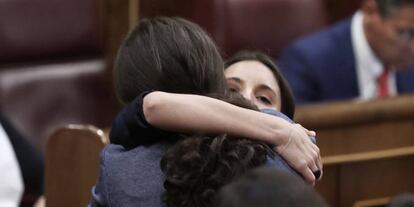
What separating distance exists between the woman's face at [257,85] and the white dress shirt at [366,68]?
3.65 feet

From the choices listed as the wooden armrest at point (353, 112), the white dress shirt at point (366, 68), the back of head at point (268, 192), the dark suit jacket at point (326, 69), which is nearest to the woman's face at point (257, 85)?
the wooden armrest at point (353, 112)

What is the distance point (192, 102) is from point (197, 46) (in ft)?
0.29

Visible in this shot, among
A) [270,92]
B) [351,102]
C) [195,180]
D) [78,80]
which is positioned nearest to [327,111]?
[351,102]

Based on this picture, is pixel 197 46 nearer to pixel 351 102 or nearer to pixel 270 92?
pixel 270 92

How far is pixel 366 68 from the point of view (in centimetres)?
259

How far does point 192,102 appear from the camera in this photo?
119cm

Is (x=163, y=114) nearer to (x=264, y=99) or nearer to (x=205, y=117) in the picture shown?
(x=205, y=117)

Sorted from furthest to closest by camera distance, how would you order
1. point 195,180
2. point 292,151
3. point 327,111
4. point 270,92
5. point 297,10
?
point 297,10
point 327,111
point 270,92
point 292,151
point 195,180

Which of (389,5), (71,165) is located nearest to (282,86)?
(71,165)

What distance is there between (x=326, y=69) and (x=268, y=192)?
73.8 inches

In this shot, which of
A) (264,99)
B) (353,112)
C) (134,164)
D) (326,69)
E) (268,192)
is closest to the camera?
(268,192)

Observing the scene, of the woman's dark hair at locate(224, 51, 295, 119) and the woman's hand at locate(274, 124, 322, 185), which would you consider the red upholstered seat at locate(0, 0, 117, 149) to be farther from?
the woman's hand at locate(274, 124, 322, 185)

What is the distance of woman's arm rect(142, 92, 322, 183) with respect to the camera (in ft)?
3.83

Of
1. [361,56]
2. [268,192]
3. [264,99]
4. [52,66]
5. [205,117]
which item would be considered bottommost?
[52,66]
